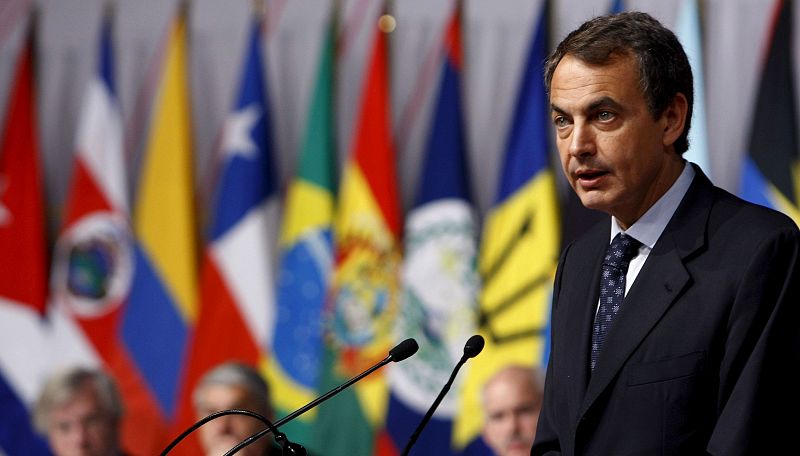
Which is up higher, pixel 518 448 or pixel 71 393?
pixel 71 393

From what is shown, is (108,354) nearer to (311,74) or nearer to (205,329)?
(205,329)

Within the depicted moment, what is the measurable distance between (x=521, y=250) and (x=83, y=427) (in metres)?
1.99

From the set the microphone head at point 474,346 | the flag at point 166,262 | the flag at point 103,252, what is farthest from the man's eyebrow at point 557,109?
the flag at point 103,252

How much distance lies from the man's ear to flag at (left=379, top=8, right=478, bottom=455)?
341 cm

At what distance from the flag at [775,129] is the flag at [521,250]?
2.82 ft

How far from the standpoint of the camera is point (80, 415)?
Result: 4.74 metres

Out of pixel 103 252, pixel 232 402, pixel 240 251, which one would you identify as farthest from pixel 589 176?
pixel 103 252

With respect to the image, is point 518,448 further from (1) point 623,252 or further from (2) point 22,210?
(2) point 22,210

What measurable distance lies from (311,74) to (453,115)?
2.93ft

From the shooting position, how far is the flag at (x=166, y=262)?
19.5ft

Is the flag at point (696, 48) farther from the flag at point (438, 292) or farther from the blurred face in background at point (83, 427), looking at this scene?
the blurred face in background at point (83, 427)

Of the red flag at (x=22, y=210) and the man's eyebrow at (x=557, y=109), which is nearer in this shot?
the man's eyebrow at (x=557, y=109)

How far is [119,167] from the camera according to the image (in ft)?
A: 19.9

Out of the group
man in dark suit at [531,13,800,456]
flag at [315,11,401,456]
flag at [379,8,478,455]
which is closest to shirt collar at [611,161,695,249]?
man in dark suit at [531,13,800,456]
